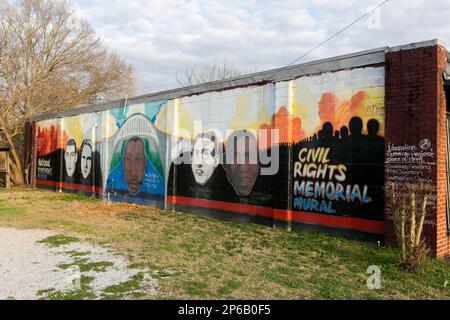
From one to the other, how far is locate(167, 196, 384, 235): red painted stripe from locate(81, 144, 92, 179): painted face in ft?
20.9

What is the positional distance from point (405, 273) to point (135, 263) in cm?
413

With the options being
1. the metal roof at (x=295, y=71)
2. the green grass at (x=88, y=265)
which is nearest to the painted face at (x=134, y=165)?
the metal roof at (x=295, y=71)

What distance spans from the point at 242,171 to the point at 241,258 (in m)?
4.14

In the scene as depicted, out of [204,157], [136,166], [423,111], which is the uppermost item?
[423,111]

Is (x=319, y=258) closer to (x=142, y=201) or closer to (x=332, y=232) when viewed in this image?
(x=332, y=232)

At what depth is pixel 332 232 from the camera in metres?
8.72

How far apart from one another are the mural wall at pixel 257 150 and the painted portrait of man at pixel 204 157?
0.10ft

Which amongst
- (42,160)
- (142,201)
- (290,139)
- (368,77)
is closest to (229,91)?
(290,139)

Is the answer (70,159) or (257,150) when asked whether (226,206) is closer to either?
(257,150)

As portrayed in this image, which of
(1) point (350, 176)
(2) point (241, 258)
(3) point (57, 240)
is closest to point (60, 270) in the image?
(3) point (57, 240)

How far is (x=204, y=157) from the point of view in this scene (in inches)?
474

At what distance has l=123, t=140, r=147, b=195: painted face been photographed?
14.5 meters

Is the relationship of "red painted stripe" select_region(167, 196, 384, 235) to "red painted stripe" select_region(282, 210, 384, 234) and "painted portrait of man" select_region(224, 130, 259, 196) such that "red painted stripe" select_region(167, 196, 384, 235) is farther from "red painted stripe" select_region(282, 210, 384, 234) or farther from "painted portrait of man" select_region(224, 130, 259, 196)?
"painted portrait of man" select_region(224, 130, 259, 196)

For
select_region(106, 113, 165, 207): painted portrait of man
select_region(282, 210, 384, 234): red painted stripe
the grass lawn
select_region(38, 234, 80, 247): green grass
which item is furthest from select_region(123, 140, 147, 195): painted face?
select_region(282, 210, 384, 234): red painted stripe
